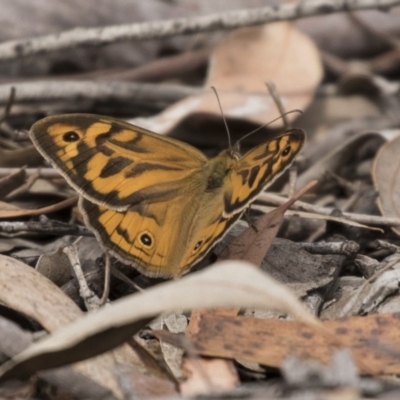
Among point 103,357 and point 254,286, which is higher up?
point 254,286

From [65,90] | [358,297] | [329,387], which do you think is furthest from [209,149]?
[329,387]

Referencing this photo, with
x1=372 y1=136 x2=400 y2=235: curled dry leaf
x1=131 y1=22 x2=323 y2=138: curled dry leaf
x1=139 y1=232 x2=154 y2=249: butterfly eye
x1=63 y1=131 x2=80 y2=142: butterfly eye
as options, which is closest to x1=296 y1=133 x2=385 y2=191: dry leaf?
x1=372 y1=136 x2=400 y2=235: curled dry leaf

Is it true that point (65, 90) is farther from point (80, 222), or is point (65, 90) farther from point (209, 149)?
point (80, 222)

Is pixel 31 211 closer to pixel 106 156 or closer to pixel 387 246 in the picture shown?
pixel 106 156

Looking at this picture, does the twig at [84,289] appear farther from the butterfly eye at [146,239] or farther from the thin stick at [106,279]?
the butterfly eye at [146,239]

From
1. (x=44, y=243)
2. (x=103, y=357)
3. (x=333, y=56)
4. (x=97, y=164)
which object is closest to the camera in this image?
(x=103, y=357)

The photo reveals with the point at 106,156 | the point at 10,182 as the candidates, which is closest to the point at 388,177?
the point at 106,156

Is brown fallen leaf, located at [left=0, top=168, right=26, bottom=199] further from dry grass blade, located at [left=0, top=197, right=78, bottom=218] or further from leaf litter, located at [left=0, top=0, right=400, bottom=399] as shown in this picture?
dry grass blade, located at [left=0, top=197, right=78, bottom=218]
